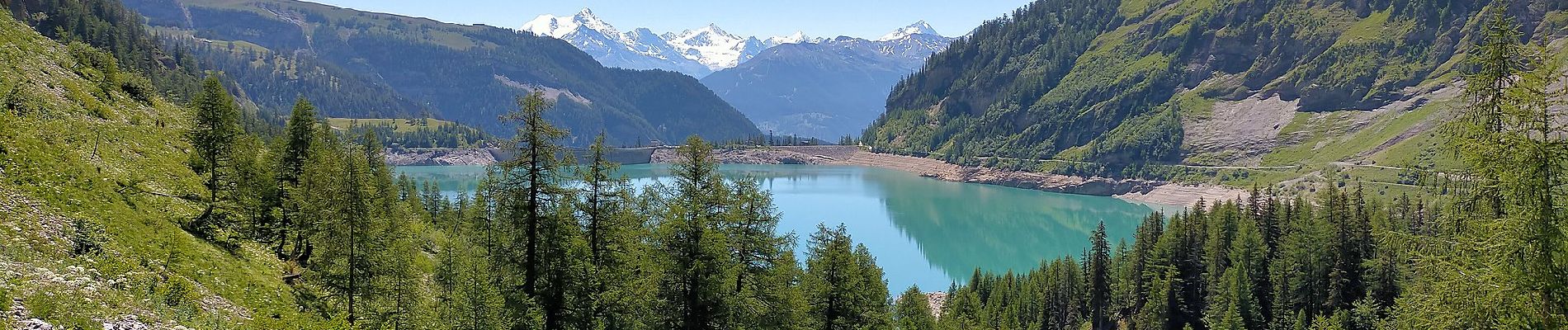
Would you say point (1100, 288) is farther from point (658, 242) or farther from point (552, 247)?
point (552, 247)

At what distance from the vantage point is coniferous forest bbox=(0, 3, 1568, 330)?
40.2 feet

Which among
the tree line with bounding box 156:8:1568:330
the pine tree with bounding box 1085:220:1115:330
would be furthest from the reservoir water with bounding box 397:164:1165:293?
the tree line with bounding box 156:8:1568:330

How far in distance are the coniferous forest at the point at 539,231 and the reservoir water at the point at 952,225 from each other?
5161cm

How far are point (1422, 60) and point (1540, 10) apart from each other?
73.1 feet

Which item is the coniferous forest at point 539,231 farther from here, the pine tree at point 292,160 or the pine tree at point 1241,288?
the pine tree at point 1241,288

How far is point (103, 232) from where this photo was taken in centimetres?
2055

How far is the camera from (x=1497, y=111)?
12297 mm

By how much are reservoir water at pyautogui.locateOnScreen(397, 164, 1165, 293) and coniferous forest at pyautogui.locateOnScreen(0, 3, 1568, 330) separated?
51611 mm

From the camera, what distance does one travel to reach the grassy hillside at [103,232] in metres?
15.6

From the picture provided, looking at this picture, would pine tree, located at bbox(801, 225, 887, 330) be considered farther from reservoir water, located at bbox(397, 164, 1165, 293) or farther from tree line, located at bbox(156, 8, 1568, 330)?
reservoir water, located at bbox(397, 164, 1165, 293)

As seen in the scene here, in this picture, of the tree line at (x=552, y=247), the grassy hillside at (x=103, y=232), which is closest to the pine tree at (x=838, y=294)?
the tree line at (x=552, y=247)

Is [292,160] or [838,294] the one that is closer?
[838,294]

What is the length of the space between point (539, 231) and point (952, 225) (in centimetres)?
13146

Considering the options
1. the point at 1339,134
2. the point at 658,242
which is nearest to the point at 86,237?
the point at 658,242
